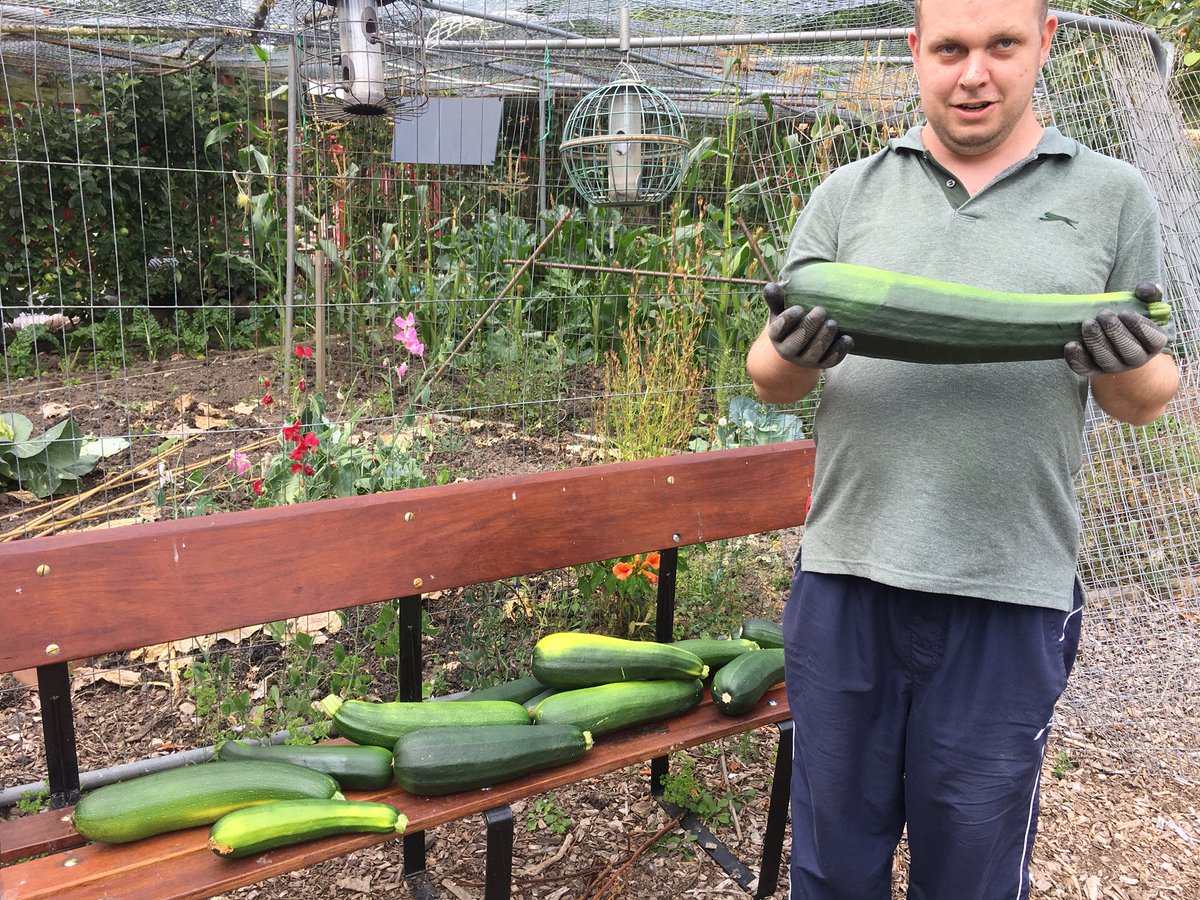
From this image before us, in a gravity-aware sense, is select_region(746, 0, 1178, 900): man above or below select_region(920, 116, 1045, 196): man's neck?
below

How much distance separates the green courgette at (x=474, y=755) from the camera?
5.89 feet

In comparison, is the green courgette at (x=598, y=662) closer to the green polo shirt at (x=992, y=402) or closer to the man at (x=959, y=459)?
the man at (x=959, y=459)

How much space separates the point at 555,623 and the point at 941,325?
82.2 inches

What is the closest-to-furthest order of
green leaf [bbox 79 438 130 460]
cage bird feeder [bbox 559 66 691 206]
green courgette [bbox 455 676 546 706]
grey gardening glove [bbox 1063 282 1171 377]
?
grey gardening glove [bbox 1063 282 1171 377]
green courgette [bbox 455 676 546 706]
cage bird feeder [bbox 559 66 691 206]
green leaf [bbox 79 438 130 460]

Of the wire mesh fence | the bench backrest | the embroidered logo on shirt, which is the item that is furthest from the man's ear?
the wire mesh fence

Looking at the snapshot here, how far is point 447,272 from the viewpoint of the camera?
5.91 meters

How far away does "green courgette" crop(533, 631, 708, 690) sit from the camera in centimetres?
217

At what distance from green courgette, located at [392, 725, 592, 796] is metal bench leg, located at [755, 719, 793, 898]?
1.94 feet

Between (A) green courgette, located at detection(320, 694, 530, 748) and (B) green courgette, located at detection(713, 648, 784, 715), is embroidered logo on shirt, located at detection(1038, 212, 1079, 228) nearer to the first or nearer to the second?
(B) green courgette, located at detection(713, 648, 784, 715)

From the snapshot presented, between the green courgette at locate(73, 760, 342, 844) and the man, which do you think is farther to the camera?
the green courgette at locate(73, 760, 342, 844)

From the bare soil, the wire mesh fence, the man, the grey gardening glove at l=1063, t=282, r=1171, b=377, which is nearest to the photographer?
the grey gardening glove at l=1063, t=282, r=1171, b=377

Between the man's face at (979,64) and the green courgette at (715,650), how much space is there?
4.61 feet

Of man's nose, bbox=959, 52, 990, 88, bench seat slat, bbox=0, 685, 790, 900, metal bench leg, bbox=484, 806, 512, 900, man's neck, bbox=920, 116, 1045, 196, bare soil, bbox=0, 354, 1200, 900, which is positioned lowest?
bare soil, bbox=0, 354, 1200, 900

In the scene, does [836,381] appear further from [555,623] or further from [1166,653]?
[1166,653]
